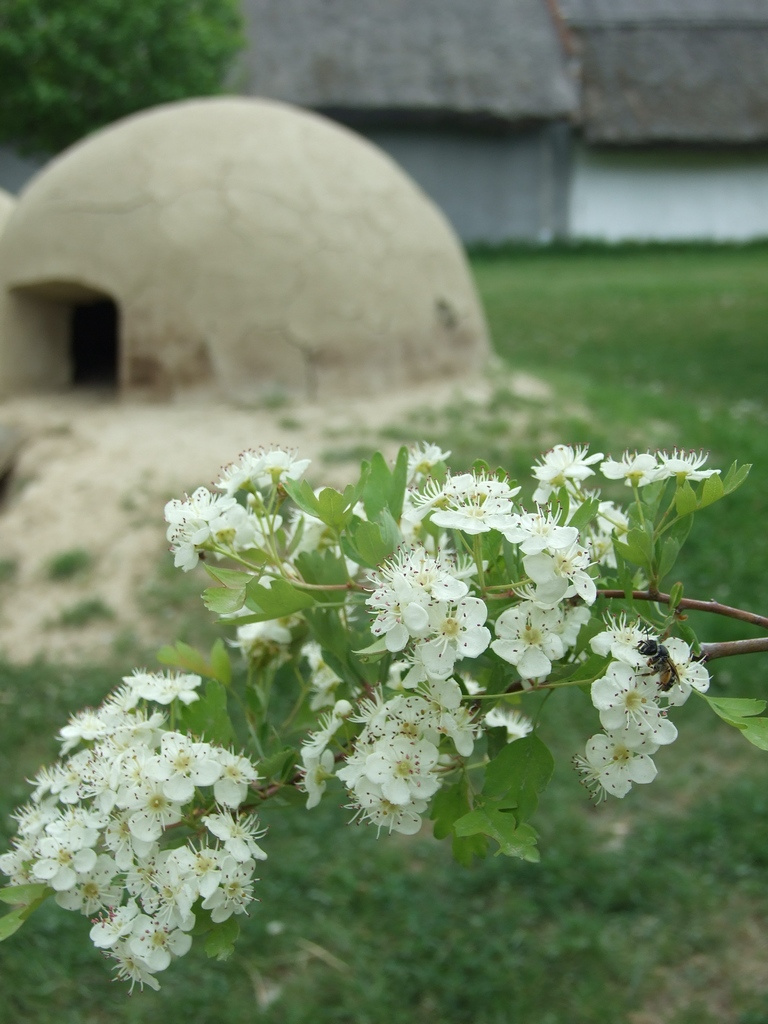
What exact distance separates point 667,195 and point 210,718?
20.8 metres

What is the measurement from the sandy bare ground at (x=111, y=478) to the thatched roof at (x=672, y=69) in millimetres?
15273

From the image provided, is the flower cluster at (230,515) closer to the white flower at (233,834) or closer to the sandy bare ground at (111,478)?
the white flower at (233,834)

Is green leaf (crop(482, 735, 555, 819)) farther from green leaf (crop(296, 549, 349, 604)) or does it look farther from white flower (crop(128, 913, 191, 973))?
white flower (crop(128, 913, 191, 973))

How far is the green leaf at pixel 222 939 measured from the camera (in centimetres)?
122

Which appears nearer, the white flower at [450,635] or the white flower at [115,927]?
the white flower at [450,635]

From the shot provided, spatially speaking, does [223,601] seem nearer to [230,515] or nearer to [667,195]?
[230,515]

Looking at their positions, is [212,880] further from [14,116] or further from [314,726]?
[14,116]

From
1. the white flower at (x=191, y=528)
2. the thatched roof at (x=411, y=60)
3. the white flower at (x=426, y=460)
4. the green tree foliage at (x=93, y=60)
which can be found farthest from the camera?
the thatched roof at (x=411, y=60)

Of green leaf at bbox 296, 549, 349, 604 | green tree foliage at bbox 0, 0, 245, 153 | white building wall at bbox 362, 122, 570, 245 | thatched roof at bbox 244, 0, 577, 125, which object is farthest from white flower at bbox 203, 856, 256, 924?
thatched roof at bbox 244, 0, 577, 125

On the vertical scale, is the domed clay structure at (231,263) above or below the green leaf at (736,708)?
below

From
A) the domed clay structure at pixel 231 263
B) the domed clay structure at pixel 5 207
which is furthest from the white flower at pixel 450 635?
the domed clay structure at pixel 5 207

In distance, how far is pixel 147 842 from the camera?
123 cm

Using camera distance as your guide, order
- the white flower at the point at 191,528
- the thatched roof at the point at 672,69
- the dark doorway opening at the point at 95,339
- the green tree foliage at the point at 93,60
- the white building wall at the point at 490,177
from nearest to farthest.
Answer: the white flower at the point at 191,528 → the dark doorway opening at the point at 95,339 → the green tree foliage at the point at 93,60 → the white building wall at the point at 490,177 → the thatched roof at the point at 672,69

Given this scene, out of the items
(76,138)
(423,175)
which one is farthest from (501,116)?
(76,138)
